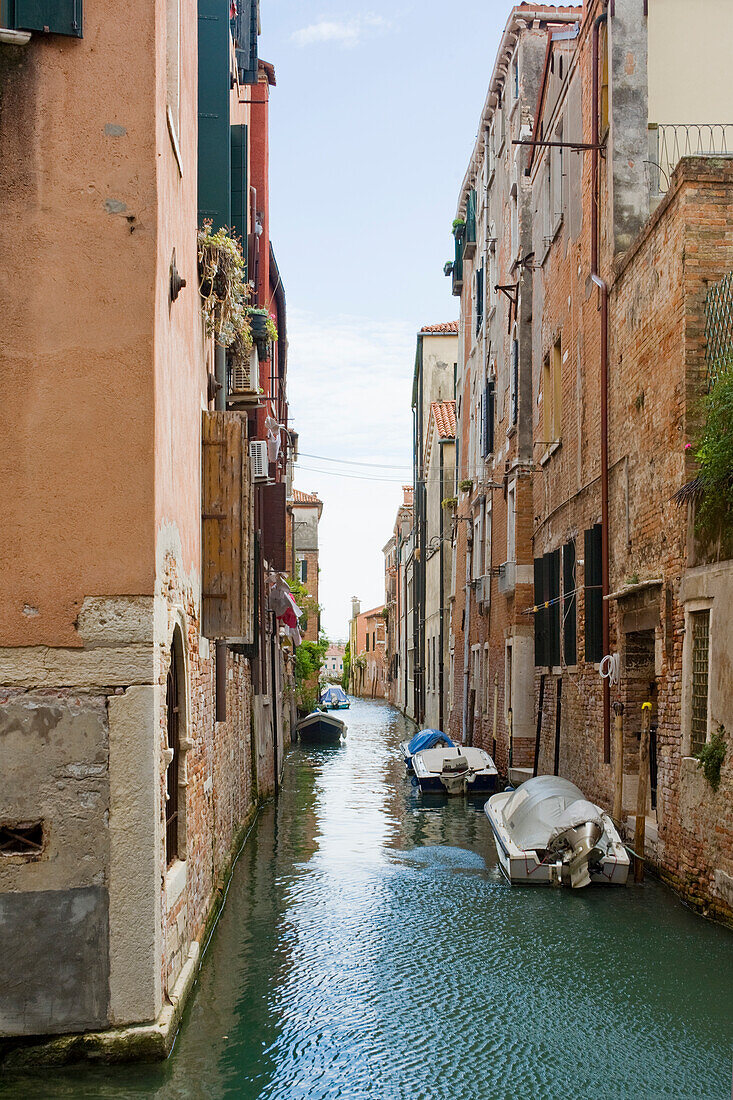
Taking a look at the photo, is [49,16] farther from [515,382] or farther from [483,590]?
[483,590]

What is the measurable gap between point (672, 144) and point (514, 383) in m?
6.81

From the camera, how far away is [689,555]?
944 centimetres

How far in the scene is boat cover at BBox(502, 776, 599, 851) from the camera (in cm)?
1114

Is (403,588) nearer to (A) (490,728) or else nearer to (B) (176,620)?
(A) (490,728)

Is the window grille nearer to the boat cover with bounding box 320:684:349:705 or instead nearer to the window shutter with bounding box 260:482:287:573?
the window shutter with bounding box 260:482:287:573

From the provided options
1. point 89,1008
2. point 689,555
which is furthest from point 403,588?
point 89,1008

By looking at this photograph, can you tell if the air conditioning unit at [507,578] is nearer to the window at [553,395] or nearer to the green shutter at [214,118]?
the window at [553,395]

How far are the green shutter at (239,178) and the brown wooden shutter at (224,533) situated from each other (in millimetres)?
3131

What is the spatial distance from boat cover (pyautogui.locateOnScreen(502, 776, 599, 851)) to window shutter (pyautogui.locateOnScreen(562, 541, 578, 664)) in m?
2.48

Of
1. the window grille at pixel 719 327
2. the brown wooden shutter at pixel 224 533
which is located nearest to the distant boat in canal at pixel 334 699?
the window grille at pixel 719 327

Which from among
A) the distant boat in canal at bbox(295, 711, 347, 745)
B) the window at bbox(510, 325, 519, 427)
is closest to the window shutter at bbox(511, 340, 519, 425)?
the window at bbox(510, 325, 519, 427)

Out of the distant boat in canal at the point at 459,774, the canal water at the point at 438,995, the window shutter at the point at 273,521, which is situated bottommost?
the distant boat in canal at the point at 459,774

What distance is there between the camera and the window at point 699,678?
9.07m

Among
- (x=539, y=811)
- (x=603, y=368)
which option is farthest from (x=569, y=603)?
(x=539, y=811)
